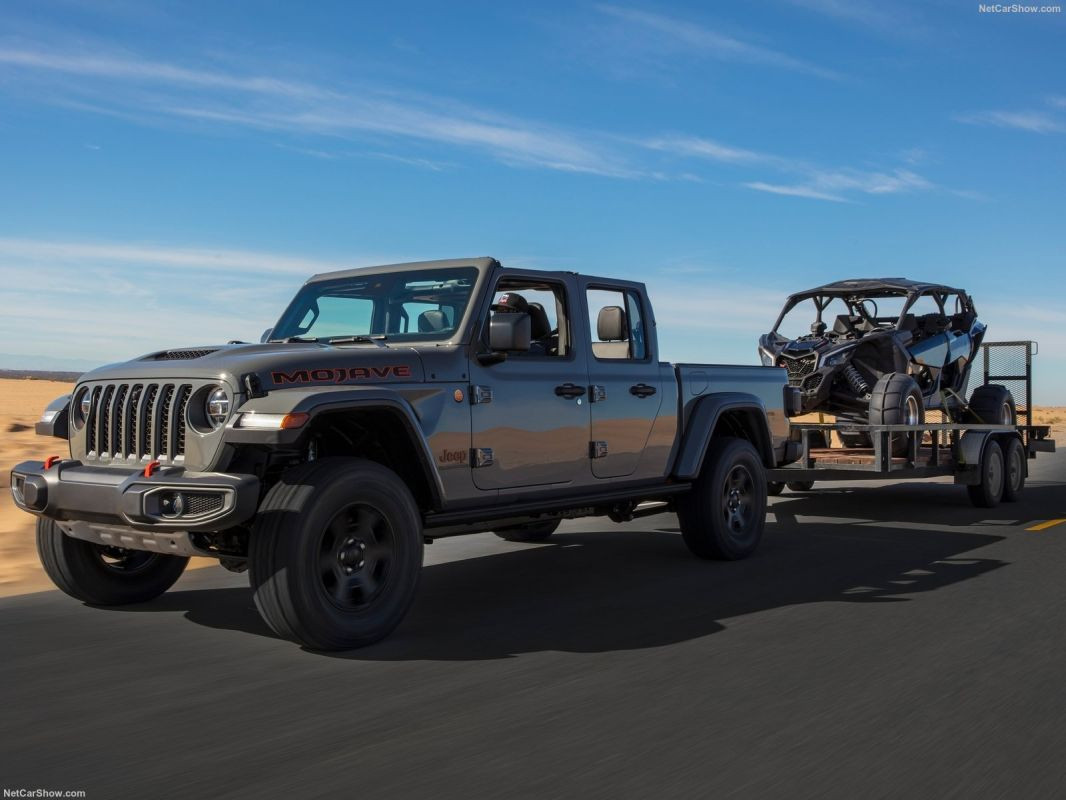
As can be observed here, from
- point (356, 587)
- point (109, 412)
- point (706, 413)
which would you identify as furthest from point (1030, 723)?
point (109, 412)

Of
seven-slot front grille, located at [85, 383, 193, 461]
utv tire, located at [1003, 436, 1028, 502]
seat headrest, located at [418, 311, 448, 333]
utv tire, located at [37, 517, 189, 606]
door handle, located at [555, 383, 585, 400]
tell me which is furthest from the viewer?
utv tire, located at [1003, 436, 1028, 502]

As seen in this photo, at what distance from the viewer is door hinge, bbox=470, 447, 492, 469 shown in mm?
6195

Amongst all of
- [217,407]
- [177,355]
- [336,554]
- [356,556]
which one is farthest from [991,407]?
[217,407]

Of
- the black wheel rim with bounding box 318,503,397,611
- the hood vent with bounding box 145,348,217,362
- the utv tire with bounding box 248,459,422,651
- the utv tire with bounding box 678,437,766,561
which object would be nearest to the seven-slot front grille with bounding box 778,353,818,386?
the utv tire with bounding box 678,437,766,561

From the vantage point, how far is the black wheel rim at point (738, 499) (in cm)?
838

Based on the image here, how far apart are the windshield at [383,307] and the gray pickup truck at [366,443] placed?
0.05 ft

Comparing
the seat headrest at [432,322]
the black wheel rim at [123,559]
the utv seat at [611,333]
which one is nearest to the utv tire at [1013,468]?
the utv seat at [611,333]

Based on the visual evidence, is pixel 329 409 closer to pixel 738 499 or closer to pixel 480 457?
pixel 480 457

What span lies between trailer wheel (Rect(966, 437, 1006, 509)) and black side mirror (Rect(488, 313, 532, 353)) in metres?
7.99

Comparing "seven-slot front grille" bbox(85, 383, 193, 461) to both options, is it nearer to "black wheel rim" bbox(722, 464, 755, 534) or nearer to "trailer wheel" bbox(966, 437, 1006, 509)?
"black wheel rim" bbox(722, 464, 755, 534)

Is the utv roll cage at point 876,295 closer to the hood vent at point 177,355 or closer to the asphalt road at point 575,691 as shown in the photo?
the asphalt road at point 575,691

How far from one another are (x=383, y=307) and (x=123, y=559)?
219cm

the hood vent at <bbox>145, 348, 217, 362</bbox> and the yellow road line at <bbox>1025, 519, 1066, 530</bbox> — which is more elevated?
the hood vent at <bbox>145, 348, 217, 362</bbox>

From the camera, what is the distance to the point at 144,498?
16.5ft
